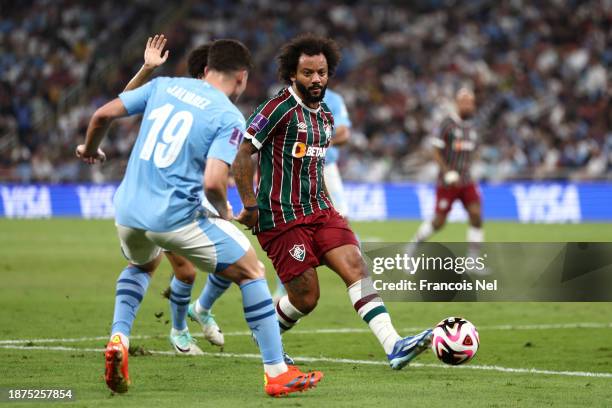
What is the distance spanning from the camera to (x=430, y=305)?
42.6ft

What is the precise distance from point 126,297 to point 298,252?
4.21 ft

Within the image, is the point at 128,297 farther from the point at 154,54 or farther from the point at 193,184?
the point at 154,54

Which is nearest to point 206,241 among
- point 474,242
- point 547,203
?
point 474,242

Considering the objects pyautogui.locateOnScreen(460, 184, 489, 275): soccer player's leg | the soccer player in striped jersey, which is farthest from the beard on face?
pyautogui.locateOnScreen(460, 184, 489, 275): soccer player's leg

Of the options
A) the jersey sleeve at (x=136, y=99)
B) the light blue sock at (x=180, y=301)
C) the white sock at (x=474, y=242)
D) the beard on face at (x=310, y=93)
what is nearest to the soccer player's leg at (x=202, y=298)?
the light blue sock at (x=180, y=301)

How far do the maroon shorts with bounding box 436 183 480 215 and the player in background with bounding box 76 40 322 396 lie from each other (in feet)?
32.2

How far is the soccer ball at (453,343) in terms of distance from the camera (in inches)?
278

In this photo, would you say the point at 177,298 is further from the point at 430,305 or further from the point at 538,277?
the point at 430,305

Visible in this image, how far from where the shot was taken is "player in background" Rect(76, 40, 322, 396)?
21.6ft

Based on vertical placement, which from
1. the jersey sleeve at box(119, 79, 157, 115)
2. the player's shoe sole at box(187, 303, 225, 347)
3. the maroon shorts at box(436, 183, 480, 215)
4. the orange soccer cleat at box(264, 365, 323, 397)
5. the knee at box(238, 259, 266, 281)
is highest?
the jersey sleeve at box(119, 79, 157, 115)

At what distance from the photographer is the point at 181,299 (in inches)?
347

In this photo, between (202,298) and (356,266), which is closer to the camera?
(356,266)

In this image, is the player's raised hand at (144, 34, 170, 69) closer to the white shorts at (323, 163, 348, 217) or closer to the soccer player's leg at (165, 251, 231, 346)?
the soccer player's leg at (165, 251, 231, 346)

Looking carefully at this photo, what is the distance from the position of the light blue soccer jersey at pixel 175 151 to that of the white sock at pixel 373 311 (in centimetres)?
152
